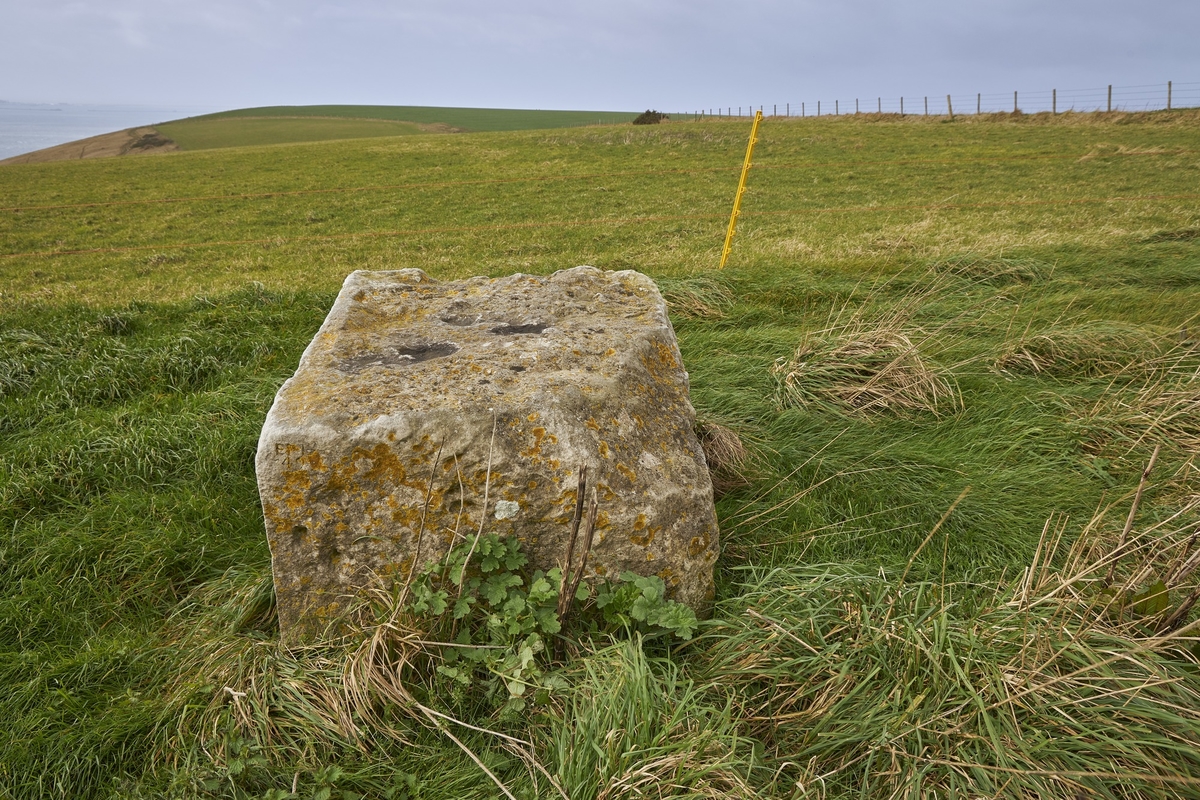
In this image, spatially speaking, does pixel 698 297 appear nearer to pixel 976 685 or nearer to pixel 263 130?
pixel 976 685

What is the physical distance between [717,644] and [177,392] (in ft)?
14.9

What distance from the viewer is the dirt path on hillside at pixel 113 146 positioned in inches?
1811

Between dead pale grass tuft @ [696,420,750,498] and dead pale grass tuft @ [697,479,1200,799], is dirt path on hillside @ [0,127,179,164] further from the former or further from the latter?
dead pale grass tuft @ [697,479,1200,799]

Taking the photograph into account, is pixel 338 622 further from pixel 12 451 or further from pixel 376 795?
pixel 12 451

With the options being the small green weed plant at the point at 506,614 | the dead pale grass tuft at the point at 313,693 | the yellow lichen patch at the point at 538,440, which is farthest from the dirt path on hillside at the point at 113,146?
the small green weed plant at the point at 506,614

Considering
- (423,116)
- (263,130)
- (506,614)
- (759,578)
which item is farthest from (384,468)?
(423,116)

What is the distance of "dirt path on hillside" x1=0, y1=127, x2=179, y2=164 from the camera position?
46006mm

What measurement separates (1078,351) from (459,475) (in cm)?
470

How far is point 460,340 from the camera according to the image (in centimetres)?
358

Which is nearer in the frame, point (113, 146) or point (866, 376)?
point (866, 376)

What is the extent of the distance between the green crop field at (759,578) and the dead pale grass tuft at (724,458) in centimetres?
4

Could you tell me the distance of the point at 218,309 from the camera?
6695 mm

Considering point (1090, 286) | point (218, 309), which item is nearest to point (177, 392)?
point (218, 309)

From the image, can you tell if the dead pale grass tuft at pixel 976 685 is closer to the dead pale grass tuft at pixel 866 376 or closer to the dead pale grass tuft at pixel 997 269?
the dead pale grass tuft at pixel 866 376
